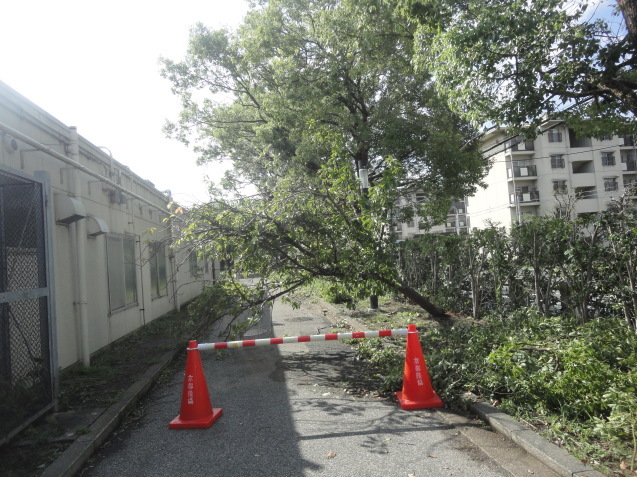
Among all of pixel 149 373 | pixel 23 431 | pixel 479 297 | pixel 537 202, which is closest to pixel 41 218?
pixel 23 431

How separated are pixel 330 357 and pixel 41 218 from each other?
4840 millimetres

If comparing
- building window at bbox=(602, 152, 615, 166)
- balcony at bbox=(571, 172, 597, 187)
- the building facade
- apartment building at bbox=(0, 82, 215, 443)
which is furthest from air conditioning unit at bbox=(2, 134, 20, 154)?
building window at bbox=(602, 152, 615, 166)

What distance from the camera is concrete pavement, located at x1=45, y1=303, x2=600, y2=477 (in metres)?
3.54

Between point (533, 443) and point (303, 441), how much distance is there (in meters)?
1.96

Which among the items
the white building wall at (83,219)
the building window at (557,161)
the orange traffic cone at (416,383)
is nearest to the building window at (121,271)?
Answer: the white building wall at (83,219)

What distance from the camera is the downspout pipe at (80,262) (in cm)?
677

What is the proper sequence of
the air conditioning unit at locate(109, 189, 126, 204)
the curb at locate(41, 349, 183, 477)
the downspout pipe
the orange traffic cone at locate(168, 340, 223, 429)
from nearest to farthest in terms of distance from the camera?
the curb at locate(41, 349, 183, 477) → the orange traffic cone at locate(168, 340, 223, 429) → the downspout pipe → the air conditioning unit at locate(109, 189, 126, 204)

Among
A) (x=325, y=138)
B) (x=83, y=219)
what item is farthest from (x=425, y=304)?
(x=83, y=219)

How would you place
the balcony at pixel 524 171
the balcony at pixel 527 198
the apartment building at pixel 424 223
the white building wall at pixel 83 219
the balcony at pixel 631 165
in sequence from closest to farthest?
the white building wall at pixel 83 219 < the apartment building at pixel 424 223 < the balcony at pixel 527 198 < the balcony at pixel 631 165 < the balcony at pixel 524 171

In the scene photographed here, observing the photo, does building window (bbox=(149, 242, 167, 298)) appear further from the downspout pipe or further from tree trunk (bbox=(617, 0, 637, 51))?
tree trunk (bbox=(617, 0, 637, 51))

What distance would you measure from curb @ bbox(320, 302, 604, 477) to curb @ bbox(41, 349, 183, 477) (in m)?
3.67

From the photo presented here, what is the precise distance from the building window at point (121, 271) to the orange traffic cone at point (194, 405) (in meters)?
4.28

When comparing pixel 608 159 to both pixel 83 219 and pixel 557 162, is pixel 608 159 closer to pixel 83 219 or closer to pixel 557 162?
pixel 557 162

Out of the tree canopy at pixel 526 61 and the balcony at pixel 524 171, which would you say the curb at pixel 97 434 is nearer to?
the tree canopy at pixel 526 61
